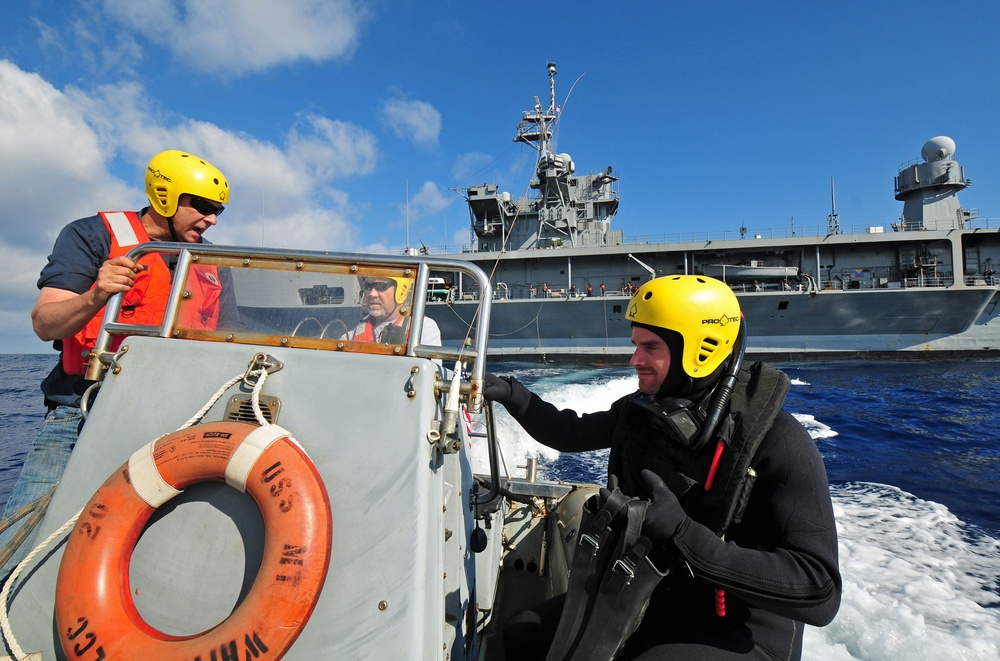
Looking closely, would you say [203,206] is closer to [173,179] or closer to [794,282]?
[173,179]

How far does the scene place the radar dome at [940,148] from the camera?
83.9 ft

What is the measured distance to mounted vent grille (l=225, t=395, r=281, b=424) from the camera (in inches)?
55.0

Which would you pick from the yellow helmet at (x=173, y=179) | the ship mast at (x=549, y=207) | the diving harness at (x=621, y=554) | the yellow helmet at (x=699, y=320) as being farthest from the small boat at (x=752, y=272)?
the yellow helmet at (x=173, y=179)

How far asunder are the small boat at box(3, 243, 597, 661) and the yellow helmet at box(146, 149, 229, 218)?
54cm

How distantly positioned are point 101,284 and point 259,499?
3.10ft

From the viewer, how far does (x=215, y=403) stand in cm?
143

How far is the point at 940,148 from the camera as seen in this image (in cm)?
2562

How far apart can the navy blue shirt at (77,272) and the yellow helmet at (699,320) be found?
4.47 ft

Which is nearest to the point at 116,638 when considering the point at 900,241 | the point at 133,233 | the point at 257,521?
the point at 257,521

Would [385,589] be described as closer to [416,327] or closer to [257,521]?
[257,521]

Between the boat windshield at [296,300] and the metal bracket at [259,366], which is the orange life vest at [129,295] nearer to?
the boat windshield at [296,300]

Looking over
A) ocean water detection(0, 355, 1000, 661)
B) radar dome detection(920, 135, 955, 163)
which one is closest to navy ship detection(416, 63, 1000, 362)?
radar dome detection(920, 135, 955, 163)

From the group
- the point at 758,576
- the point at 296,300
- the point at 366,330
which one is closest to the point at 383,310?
→ the point at 366,330

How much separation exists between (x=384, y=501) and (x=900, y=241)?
28.9m
